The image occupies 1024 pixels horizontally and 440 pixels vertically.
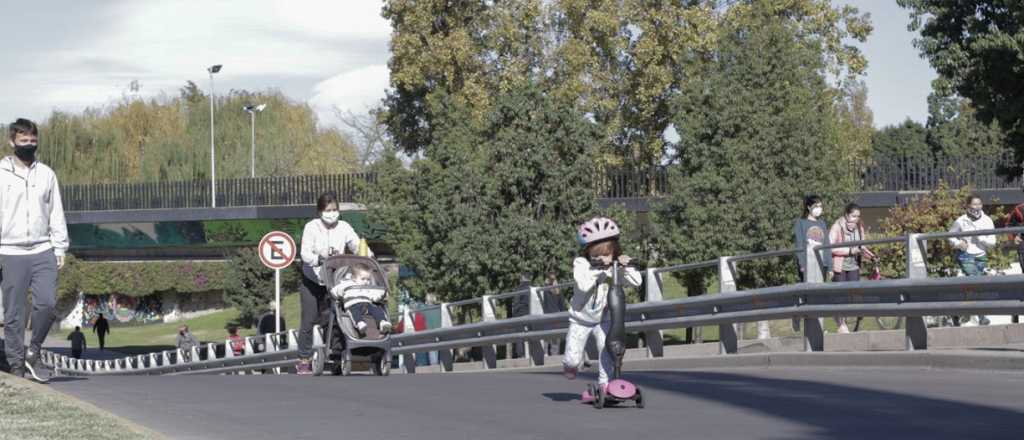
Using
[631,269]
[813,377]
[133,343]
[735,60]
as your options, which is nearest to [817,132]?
[735,60]

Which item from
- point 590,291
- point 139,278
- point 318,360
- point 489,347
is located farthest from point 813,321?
point 139,278

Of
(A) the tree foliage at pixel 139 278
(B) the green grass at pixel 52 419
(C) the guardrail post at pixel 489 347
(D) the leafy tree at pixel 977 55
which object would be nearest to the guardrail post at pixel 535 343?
(C) the guardrail post at pixel 489 347

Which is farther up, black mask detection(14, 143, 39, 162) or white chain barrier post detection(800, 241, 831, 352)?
black mask detection(14, 143, 39, 162)

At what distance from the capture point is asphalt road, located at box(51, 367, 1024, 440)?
33.1ft

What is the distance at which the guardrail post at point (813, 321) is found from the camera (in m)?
16.9

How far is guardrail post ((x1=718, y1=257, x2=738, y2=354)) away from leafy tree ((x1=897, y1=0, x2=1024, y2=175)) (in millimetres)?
17432

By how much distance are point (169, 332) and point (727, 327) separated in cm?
6925

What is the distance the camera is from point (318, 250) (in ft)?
56.6

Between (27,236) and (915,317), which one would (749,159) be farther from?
(27,236)

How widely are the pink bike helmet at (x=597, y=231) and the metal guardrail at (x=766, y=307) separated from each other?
3987 millimetres

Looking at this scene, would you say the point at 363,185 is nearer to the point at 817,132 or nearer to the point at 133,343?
the point at 817,132

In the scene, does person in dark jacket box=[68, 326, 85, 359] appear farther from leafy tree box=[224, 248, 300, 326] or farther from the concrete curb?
the concrete curb

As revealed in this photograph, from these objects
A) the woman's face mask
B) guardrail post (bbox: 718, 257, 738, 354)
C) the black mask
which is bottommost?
guardrail post (bbox: 718, 257, 738, 354)

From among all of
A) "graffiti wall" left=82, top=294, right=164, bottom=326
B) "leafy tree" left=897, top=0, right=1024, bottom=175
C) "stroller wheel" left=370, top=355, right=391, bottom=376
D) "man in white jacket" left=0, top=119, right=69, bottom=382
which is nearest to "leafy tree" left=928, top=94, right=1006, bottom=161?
"graffiti wall" left=82, top=294, right=164, bottom=326
